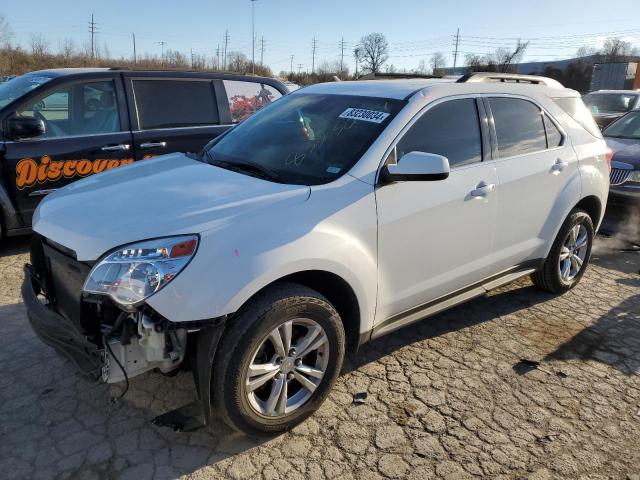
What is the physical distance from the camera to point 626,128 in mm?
8016

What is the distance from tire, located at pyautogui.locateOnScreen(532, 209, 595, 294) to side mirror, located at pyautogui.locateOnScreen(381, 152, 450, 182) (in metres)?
2.07

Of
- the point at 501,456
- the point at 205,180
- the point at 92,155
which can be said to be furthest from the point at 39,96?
the point at 501,456

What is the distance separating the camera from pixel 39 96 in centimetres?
518

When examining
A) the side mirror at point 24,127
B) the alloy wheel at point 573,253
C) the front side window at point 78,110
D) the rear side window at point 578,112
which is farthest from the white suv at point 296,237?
the front side window at point 78,110

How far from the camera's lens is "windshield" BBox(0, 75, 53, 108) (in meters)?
5.22

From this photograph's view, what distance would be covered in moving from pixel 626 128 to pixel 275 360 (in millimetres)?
7686

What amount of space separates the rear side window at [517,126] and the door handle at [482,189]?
1.07 ft

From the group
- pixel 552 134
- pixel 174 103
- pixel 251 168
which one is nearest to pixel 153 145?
pixel 174 103

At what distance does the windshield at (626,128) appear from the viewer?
7.83 meters

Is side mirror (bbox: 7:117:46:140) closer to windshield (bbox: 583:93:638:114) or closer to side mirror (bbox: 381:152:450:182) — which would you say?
side mirror (bbox: 381:152:450:182)

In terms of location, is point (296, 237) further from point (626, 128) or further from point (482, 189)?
point (626, 128)

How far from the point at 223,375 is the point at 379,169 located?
1.40m

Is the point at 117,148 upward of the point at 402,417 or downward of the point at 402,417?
upward

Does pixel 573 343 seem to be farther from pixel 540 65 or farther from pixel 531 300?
pixel 540 65
